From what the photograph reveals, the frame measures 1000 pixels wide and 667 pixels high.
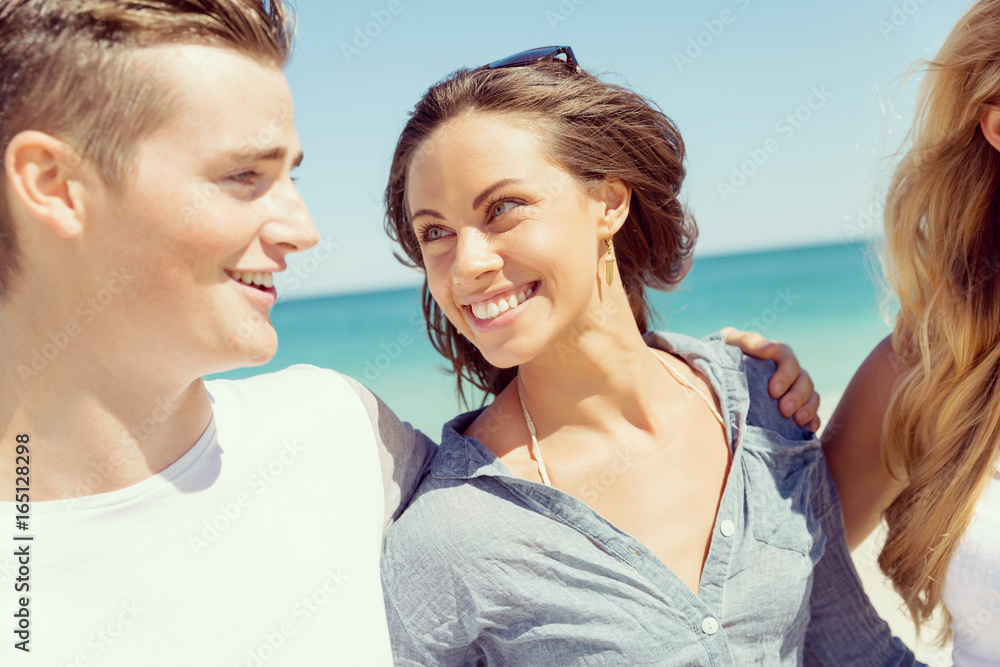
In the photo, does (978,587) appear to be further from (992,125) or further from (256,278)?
(256,278)

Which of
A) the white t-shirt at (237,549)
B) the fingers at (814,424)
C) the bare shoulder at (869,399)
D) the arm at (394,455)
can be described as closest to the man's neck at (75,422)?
the white t-shirt at (237,549)

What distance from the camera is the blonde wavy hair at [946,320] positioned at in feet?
8.08

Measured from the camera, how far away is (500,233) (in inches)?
96.0

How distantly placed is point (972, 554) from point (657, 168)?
163 cm

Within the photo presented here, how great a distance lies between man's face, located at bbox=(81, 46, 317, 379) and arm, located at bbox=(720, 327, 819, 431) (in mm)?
1799

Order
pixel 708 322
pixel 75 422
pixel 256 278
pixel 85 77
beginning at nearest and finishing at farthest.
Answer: pixel 85 77 < pixel 75 422 < pixel 256 278 < pixel 708 322

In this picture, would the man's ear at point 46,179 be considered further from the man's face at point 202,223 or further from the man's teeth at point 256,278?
the man's teeth at point 256,278

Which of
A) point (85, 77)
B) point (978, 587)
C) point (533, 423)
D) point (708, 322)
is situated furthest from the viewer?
point (708, 322)

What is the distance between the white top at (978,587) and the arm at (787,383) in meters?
0.61

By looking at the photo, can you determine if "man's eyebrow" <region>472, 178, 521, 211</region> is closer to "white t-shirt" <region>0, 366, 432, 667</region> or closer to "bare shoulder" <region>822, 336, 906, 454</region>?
"white t-shirt" <region>0, 366, 432, 667</region>

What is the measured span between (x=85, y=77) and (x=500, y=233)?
3.92ft

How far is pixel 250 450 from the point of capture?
2.20 meters

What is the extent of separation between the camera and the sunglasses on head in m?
2.70

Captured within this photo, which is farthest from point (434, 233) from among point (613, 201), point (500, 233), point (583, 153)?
point (613, 201)
